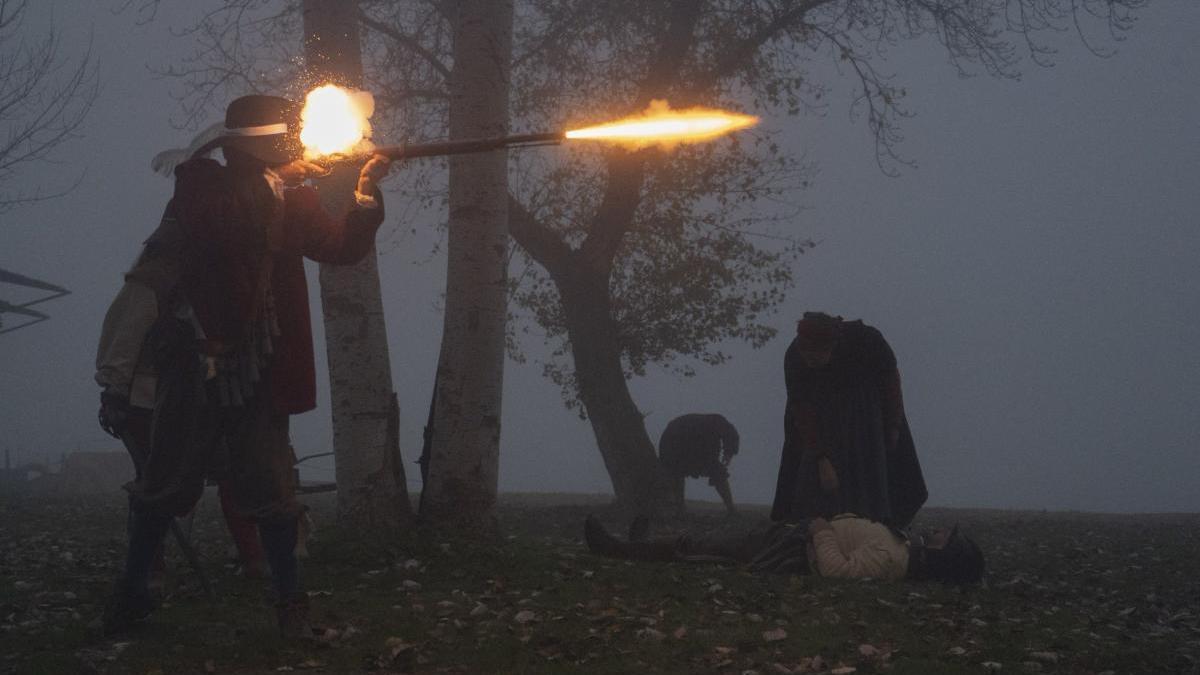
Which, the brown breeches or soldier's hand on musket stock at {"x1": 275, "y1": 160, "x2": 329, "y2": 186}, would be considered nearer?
the brown breeches

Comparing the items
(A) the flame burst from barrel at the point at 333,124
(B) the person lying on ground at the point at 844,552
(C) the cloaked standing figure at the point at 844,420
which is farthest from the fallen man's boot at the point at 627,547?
(A) the flame burst from barrel at the point at 333,124

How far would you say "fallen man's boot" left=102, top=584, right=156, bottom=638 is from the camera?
628 centimetres

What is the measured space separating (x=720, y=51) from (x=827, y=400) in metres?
11.0

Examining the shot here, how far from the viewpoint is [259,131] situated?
6238mm

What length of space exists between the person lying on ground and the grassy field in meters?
0.34

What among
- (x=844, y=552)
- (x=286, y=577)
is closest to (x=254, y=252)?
(x=286, y=577)

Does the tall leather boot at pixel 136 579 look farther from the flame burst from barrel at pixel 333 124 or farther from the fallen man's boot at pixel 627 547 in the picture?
the fallen man's boot at pixel 627 547

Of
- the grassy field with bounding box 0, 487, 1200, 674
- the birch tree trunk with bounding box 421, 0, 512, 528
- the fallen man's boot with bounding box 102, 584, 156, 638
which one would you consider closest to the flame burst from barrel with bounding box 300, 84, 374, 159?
the fallen man's boot with bounding box 102, 584, 156, 638

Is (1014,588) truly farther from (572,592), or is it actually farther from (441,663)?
(441,663)

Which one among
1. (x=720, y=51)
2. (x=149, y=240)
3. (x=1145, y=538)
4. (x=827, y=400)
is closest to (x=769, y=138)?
(x=720, y=51)

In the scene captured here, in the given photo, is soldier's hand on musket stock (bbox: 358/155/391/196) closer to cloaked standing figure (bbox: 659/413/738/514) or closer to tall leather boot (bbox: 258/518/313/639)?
tall leather boot (bbox: 258/518/313/639)

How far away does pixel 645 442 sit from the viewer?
21312mm

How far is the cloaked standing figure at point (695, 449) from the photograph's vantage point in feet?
68.7

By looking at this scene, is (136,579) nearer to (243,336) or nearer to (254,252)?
(243,336)
